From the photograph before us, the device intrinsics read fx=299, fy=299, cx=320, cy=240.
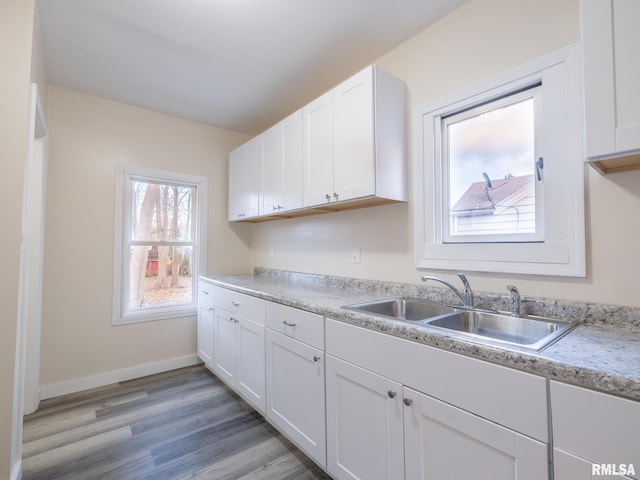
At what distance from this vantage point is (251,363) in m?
2.11

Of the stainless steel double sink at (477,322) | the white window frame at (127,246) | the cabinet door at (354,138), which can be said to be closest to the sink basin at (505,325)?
the stainless steel double sink at (477,322)

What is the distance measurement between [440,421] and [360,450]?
482 mm

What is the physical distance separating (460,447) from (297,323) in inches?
37.0

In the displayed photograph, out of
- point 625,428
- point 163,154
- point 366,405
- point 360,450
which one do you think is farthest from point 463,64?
point 163,154

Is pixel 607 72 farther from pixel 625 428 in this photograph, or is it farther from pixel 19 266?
pixel 19 266

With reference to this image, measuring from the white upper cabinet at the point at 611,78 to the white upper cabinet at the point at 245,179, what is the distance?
89.2 inches

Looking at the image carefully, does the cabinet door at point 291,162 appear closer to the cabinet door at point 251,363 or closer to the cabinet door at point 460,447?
the cabinet door at point 251,363

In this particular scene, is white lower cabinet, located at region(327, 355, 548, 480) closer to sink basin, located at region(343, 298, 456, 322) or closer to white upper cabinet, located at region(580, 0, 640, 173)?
sink basin, located at region(343, 298, 456, 322)

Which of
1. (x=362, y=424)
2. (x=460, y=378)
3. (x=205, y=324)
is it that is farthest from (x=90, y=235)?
(x=460, y=378)

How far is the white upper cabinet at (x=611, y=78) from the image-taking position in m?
0.93

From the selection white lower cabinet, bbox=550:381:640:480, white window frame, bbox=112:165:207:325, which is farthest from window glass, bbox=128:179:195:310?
white lower cabinet, bbox=550:381:640:480

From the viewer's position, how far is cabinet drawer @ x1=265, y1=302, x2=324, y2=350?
154cm

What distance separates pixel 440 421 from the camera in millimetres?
1022

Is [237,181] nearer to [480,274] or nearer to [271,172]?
[271,172]
